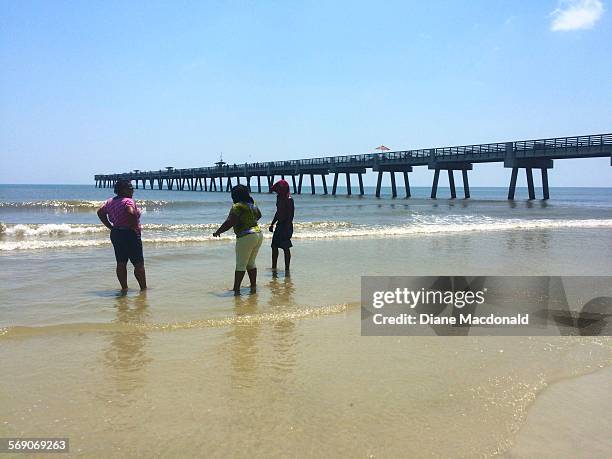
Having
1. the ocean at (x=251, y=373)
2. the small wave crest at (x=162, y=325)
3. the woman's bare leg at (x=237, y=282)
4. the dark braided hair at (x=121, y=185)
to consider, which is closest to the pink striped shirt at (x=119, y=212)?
the dark braided hair at (x=121, y=185)

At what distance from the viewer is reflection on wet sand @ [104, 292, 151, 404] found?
2.91 meters

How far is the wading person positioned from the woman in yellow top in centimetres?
111

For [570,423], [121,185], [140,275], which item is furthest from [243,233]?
[570,423]

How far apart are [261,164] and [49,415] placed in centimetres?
6670

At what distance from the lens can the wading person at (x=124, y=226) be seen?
227 inches

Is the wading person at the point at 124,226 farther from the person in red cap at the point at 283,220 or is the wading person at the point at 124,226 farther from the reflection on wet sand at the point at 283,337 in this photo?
the person in red cap at the point at 283,220

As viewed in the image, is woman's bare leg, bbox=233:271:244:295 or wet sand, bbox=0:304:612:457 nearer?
wet sand, bbox=0:304:612:457

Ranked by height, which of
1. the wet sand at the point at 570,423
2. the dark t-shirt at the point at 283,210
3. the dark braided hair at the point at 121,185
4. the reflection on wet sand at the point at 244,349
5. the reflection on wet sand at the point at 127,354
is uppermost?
the dark braided hair at the point at 121,185

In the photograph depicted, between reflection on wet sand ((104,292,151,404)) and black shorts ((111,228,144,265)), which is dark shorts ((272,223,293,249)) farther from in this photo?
reflection on wet sand ((104,292,151,404))

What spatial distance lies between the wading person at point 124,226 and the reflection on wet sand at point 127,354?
1.06 meters

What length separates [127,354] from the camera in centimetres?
344

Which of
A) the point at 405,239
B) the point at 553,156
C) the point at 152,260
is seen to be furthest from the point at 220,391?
the point at 553,156

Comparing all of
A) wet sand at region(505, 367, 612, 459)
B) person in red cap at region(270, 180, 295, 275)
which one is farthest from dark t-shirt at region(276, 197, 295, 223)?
wet sand at region(505, 367, 612, 459)

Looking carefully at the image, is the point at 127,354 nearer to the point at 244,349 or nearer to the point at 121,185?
the point at 244,349
